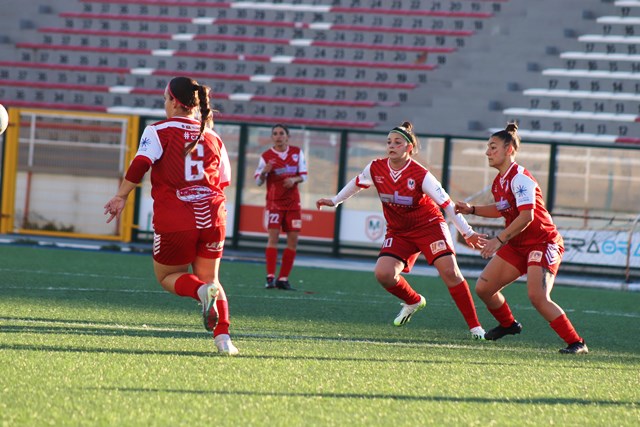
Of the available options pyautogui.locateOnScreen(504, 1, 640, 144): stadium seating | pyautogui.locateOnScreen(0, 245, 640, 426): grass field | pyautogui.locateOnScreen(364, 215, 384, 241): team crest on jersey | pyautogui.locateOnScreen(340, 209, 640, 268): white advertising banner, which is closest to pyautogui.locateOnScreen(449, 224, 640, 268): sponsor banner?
pyautogui.locateOnScreen(340, 209, 640, 268): white advertising banner

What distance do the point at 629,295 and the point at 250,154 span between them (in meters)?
7.65

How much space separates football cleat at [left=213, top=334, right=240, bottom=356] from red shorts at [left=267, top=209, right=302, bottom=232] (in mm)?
6444

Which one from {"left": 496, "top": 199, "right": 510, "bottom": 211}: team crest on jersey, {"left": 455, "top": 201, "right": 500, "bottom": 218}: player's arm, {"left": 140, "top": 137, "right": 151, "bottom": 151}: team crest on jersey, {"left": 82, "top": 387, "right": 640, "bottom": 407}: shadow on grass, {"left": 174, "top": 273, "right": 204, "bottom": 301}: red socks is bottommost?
{"left": 82, "top": 387, "right": 640, "bottom": 407}: shadow on grass

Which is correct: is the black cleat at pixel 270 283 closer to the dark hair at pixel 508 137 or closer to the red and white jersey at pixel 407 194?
the red and white jersey at pixel 407 194

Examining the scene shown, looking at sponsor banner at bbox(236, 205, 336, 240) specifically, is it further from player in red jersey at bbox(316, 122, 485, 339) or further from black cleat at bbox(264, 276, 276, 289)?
player in red jersey at bbox(316, 122, 485, 339)

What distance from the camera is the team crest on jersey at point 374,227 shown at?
738 inches

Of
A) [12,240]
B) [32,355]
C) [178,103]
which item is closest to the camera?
[32,355]

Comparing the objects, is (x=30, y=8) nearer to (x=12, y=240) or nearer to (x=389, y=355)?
(x=12, y=240)

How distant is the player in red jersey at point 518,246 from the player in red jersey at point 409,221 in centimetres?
22

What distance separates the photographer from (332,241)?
19.0m

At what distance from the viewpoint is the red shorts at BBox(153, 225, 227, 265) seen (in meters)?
6.14

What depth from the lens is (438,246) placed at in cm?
843

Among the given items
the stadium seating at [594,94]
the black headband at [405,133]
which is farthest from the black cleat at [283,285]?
the stadium seating at [594,94]

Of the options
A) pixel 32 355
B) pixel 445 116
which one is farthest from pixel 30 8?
pixel 32 355
